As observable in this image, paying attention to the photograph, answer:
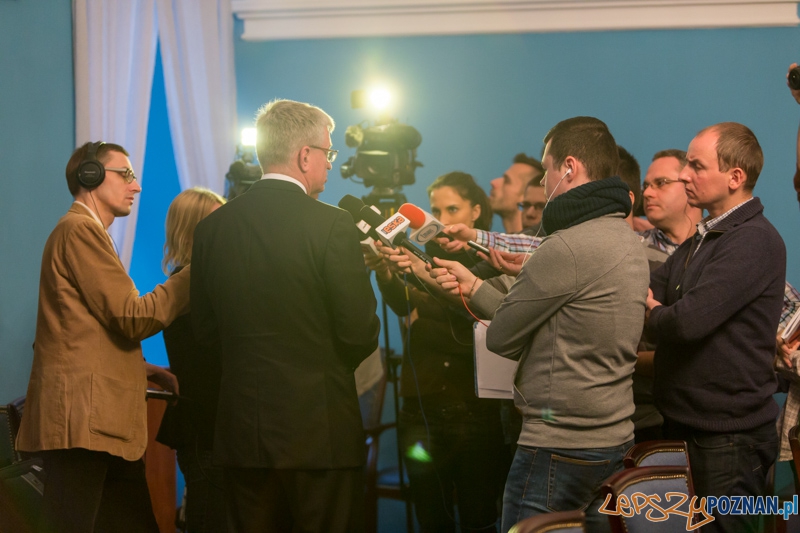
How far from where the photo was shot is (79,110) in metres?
2.65

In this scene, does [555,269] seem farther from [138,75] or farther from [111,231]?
[138,75]

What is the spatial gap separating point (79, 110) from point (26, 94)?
23 cm

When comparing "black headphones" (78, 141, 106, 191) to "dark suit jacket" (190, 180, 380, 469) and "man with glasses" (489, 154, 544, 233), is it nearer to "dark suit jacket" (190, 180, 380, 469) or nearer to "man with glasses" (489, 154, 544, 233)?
"dark suit jacket" (190, 180, 380, 469)

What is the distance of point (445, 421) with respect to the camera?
2541 millimetres

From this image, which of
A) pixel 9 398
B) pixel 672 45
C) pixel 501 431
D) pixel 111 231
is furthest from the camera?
pixel 672 45

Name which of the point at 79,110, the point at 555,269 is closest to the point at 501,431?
the point at 555,269

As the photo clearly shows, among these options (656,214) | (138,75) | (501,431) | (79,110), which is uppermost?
(138,75)

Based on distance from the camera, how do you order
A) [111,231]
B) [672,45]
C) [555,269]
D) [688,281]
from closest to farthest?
[555,269], [688,281], [111,231], [672,45]

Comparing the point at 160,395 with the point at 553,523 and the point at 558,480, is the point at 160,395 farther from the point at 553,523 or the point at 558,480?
the point at 553,523

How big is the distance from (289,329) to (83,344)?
2.08 feet

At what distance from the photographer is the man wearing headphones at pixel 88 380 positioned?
1881 millimetres

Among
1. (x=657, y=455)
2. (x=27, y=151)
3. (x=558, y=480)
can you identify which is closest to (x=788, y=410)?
(x=657, y=455)

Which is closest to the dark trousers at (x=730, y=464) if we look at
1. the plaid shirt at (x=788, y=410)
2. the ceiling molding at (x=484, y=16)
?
the plaid shirt at (x=788, y=410)

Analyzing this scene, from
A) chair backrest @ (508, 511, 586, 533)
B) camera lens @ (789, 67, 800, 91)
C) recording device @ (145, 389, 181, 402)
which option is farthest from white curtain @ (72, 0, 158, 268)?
camera lens @ (789, 67, 800, 91)
